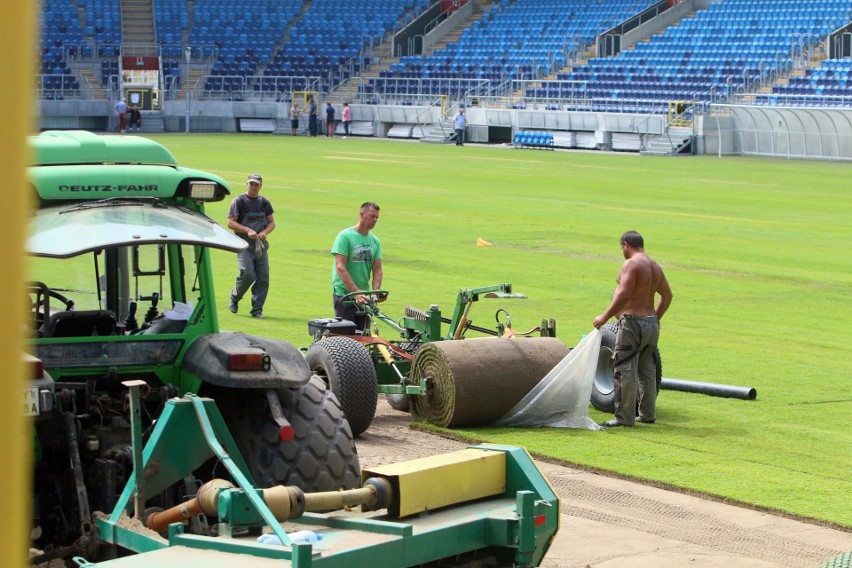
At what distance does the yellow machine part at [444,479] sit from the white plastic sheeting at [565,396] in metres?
4.97

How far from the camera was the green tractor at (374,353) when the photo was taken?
413 inches

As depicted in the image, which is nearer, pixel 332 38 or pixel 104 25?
pixel 104 25

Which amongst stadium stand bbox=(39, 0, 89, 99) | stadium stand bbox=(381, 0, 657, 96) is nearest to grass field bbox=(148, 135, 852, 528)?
stadium stand bbox=(381, 0, 657, 96)

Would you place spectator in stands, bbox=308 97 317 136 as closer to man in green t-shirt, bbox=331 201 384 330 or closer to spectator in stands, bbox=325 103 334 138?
spectator in stands, bbox=325 103 334 138

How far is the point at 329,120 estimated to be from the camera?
6334 centimetres

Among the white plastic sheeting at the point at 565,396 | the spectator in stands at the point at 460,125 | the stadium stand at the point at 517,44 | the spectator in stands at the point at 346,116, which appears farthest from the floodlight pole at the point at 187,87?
the white plastic sheeting at the point at 565,396

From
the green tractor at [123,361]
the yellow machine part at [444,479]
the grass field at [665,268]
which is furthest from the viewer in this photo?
the grass field at [665,268]

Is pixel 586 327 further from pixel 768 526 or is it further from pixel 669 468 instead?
pixel 768 526

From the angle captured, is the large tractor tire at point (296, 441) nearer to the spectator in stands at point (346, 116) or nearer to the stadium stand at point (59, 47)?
the spectator in stands at point (346, 116)

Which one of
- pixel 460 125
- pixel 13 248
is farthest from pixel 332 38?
pixel 13 248

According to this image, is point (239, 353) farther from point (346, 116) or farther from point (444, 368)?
point (346, 116)

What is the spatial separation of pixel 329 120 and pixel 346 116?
1.26m

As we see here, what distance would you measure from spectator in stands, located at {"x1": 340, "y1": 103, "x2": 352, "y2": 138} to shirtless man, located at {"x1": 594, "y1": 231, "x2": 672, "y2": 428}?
53.8 meters

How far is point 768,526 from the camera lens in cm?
827
